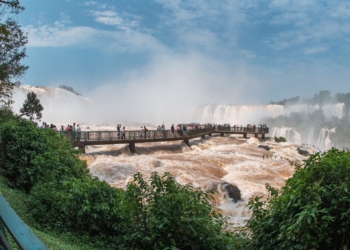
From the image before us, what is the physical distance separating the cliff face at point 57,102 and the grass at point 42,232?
195 ft

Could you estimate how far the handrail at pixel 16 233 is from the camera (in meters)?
2.05

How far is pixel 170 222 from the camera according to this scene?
591 centimetres

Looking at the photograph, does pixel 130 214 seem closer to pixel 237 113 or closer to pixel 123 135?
pixel 123 135

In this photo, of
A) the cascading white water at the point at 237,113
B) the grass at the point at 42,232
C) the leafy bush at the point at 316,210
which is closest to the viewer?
the leafy bush at the point at 316,210

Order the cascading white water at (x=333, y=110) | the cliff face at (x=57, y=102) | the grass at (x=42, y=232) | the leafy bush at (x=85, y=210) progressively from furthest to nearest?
the cascading white water at (x=333, y=110) < the cliff face at (x=57, y=102) < the leafy bush at (x=85, y=210) < the grass at (x=42, y=232)

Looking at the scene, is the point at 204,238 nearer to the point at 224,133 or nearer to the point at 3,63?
the point at 3,63

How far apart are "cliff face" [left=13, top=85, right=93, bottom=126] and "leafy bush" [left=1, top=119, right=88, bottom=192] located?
57.1 metres

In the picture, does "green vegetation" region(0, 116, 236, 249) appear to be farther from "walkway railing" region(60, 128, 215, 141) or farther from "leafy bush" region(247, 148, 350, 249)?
"walkway railing" region(60, 128, 215, 141)

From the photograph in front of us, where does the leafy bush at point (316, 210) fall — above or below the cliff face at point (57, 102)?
below

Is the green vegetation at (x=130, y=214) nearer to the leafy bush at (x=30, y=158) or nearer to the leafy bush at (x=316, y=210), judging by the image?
the leafy bush at (x=30, y=158)

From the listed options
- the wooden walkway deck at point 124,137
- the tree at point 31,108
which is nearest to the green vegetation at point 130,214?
the wooden walkway deck at point 124,137

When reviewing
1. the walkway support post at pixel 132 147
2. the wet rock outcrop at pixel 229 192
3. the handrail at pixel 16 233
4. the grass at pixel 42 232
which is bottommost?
the wet rock outcrop at pixel 229 192

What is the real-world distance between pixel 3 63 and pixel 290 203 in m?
21.9

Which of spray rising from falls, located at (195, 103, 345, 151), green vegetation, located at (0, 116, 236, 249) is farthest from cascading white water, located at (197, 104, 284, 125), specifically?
green vegetation, located at (0, 116, 236, 249)
